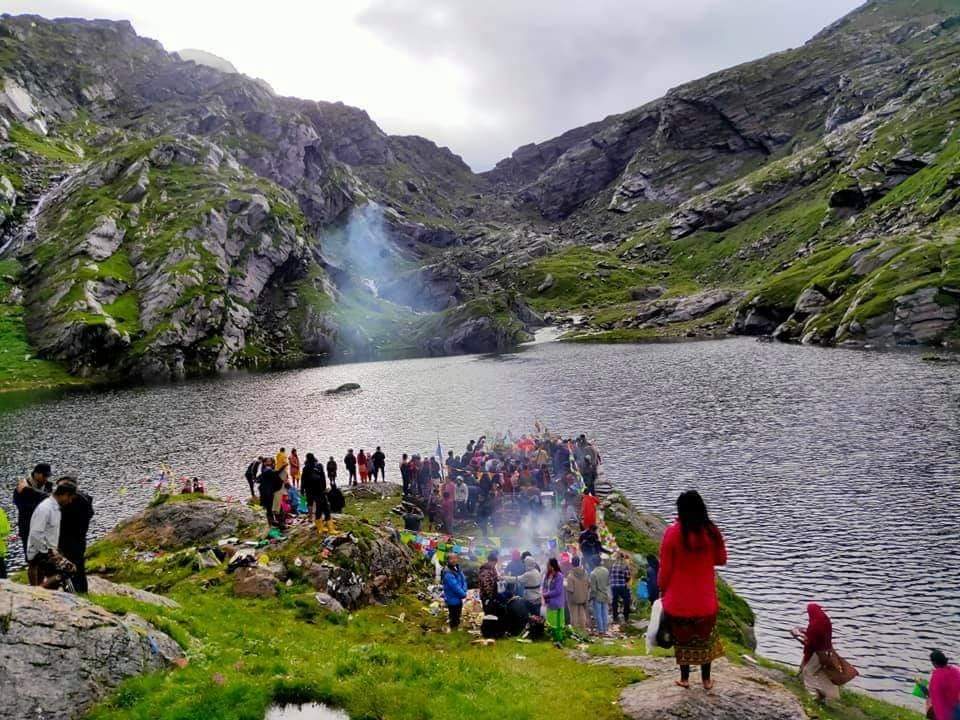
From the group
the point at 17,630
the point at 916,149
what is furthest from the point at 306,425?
the point at 916,149

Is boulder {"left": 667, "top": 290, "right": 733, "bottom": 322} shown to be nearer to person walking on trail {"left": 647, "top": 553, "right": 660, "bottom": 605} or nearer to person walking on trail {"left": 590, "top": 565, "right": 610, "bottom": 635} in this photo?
person walking on trail {"left": 647, "top": 553, "right": 660, "bottom": 605}

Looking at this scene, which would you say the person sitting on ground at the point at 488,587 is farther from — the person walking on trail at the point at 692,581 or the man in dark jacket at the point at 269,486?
the man in dark jacket at the point at 269,486

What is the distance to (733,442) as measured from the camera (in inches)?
2170

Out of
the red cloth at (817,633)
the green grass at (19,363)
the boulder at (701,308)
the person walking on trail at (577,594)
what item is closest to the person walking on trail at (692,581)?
the red cloth at (817,633)

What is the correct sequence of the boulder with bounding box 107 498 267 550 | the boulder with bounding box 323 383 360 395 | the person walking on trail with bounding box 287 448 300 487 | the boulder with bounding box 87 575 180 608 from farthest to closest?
the boulder with bounding box 323 383 360 395 → the person walking on trail with bounding box 287 448 300 487 → the boulder with bounding box 107 498 267 550 → the boulder with bounding box 87 575 180 608

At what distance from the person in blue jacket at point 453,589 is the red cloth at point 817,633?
10449 millimetres

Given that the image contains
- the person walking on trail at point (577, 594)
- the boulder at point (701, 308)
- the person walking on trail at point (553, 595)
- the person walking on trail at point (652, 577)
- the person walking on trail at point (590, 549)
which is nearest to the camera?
the person walking on trail at point (553, 595)

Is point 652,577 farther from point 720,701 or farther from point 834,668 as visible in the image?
point 720,701

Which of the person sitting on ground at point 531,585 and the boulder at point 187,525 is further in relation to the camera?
the boulder at point 187,525

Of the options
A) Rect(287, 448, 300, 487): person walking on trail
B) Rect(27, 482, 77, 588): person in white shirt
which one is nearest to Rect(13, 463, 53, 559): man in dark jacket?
Rect(27, 482, 77, 588): person in white shirt

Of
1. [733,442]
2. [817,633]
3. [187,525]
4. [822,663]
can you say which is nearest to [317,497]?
[187,525]

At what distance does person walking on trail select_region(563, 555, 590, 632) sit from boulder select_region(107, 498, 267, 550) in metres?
14.3

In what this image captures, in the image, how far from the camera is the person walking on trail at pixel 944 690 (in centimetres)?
1450

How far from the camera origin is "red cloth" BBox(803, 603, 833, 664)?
16.7 meters
